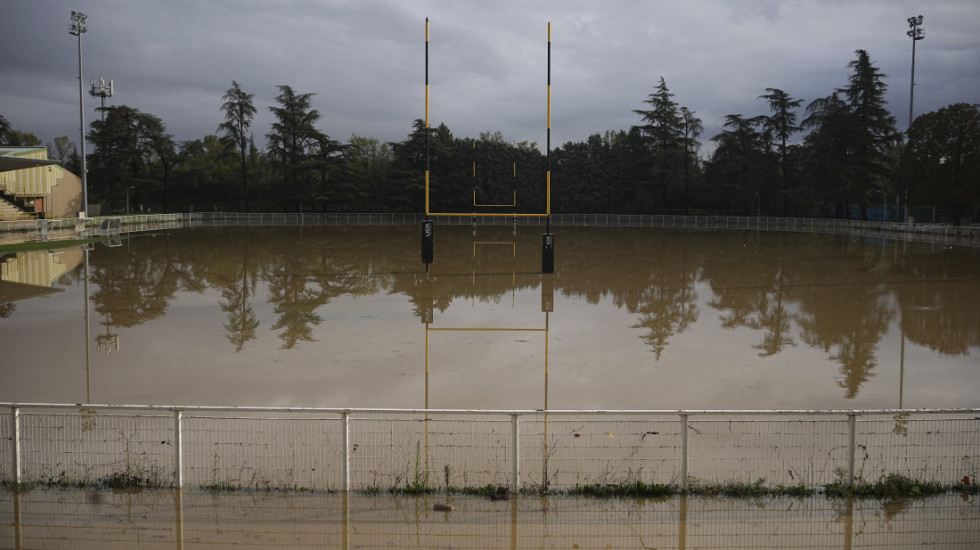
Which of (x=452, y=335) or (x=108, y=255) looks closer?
(x=452, y=335)

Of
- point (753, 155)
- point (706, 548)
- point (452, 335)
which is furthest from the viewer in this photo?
point (753, 155)

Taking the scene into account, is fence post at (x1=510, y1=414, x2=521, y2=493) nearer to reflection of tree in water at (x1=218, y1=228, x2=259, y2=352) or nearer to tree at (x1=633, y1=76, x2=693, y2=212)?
reflection of tree in water at (x1=218, y1=228, x2=259, y2=352)

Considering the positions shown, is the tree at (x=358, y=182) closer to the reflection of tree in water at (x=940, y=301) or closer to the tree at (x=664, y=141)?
the tree at (x=664, y=141)

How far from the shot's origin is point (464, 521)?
5.82 meters

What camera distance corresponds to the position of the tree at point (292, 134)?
59844 mm

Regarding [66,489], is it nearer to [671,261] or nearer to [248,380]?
[248,380]

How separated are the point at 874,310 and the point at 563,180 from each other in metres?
46.2

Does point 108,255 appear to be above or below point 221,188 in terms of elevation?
below

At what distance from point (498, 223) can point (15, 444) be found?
49287 millimetres

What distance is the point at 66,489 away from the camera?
6227 mm

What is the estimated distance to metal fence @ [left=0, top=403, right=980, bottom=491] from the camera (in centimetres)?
614

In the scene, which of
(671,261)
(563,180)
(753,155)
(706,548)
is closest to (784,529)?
(706,548)

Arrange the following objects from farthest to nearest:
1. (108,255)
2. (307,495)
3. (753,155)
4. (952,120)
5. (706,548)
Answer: (753,155) < (952,120) < (108,255) < (307,495) < (706,548)

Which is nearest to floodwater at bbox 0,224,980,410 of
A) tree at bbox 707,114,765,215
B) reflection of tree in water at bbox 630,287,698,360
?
reflection of tree in water at bbox 630,287,698,360
